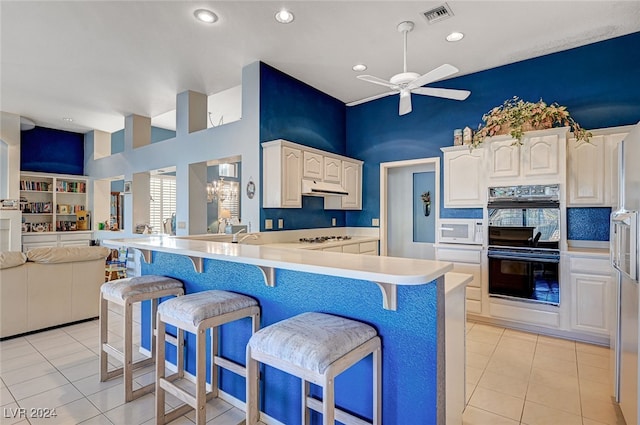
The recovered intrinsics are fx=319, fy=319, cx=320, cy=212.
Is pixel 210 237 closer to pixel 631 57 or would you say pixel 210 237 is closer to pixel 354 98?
pixel 354 98

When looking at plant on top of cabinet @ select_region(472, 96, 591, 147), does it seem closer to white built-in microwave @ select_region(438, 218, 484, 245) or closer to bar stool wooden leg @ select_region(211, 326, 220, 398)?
white built-in microwave @ select_region(438, 218, 484, 245)

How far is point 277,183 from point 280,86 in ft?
4.63

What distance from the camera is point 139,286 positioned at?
2.42m

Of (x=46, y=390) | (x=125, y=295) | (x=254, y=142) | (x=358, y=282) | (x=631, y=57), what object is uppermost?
(x=631, y=57)

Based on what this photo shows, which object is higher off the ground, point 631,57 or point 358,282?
point 631,57

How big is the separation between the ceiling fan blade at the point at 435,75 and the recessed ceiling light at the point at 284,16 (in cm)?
133

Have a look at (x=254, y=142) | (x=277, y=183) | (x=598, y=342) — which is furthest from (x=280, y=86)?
(x=598, y=342)

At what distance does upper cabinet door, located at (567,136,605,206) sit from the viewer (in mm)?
3381

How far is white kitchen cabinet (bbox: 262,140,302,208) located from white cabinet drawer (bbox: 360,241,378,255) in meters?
1.39

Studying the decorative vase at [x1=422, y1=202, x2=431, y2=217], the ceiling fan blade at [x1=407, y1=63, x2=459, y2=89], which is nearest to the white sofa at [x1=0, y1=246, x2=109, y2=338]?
the ceiling fan blade at [x1=407, y1=63, x2=459, y2=89]

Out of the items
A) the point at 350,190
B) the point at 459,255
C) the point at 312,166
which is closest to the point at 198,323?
the point at 312,166

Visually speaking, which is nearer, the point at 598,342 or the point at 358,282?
the point at 358,282

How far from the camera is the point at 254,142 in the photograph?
423 cm

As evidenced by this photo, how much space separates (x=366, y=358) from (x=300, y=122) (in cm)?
380
